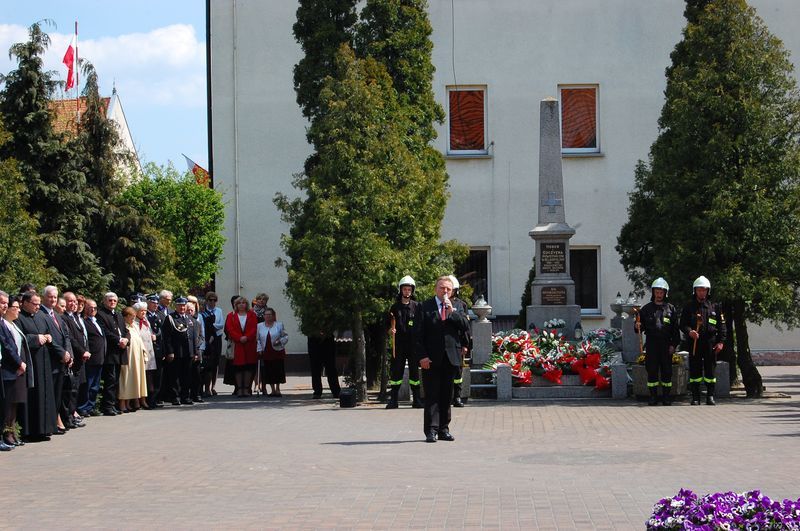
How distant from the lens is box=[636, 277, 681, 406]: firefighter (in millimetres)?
18906

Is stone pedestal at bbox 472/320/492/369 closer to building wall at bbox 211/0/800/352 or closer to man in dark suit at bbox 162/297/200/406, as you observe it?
man in dark suit at bbox 162/297/200/406

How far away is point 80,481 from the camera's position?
11.1 metres

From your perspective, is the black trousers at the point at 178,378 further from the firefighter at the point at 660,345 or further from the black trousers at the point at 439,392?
the black trousers at the point at 439,392

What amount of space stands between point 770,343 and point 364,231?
16948 millimetres

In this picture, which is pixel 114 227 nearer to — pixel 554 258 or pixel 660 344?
pixel 554 258

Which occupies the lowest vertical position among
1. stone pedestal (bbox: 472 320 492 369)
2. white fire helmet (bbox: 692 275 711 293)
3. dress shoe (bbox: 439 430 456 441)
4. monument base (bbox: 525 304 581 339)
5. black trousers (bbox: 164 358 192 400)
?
dress shoe (bbox: 439 430 456 441)

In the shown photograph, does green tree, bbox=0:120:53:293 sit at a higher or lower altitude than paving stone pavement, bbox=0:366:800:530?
higher

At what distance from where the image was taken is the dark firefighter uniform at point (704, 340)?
18859 millimetres

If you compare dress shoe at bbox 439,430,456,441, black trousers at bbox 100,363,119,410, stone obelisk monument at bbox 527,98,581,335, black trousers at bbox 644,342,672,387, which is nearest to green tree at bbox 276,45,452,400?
black trousers at bbox 100,363,119,410

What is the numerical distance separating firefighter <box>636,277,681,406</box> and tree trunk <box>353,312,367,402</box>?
4.78 metres

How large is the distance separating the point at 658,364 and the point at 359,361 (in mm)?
5031

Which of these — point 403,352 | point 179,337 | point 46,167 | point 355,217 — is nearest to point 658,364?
point 403,352

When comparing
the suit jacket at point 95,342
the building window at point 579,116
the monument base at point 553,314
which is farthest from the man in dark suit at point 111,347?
the building window at point 579,116

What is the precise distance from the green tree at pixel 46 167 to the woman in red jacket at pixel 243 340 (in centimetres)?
489
